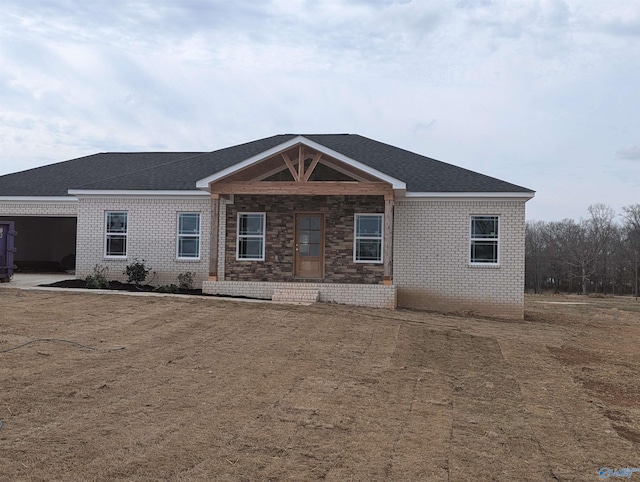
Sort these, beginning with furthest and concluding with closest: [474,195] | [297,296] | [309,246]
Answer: [309,246] → [474,195] → [297,296]

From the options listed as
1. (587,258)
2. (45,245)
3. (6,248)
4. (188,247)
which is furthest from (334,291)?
(587,258)

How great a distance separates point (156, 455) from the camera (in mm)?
4957

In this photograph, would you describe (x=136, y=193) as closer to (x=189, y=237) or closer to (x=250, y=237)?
(x=189, y=237)

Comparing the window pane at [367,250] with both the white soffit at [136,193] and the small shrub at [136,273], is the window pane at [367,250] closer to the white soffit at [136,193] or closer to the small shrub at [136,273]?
the white soffit at [136,193]

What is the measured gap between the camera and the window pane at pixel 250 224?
1762cm

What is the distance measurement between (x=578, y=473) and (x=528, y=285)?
59851 millimetres

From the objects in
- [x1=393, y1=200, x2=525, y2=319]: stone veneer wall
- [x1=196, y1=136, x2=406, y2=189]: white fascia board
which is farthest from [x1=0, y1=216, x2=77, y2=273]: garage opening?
[x1=393, y1=200, x2=525, y2=319]: stone veneer wall

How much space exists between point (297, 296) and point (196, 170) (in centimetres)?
641

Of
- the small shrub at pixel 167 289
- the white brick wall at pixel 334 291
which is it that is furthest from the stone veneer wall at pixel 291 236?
the small shrub at pixel 167 289

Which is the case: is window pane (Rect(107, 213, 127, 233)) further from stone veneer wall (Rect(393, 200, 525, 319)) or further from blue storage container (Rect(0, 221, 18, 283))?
stone veneer wall (Rect(393, 200, 525, 319))

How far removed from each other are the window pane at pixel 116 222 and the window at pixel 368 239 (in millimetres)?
7157

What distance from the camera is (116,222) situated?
1805cm

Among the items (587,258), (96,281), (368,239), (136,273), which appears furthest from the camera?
(587,258)

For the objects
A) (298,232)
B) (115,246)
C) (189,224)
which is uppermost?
(189,224)
